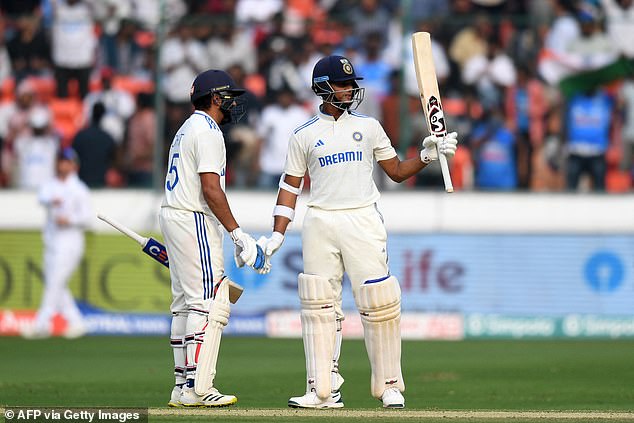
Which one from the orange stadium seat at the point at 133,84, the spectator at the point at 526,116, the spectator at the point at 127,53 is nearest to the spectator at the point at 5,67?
the spectator at the point at 127,53

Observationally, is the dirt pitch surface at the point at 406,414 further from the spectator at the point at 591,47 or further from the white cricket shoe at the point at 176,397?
the spectator at the point at 591,47

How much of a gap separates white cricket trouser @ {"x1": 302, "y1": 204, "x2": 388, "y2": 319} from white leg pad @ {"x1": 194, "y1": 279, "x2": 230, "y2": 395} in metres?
0.56

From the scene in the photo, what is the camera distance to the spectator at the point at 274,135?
16531mm

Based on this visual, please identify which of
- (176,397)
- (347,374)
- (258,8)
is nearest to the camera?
(176,397)

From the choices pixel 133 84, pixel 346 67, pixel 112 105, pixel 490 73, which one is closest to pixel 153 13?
pixel 133 84

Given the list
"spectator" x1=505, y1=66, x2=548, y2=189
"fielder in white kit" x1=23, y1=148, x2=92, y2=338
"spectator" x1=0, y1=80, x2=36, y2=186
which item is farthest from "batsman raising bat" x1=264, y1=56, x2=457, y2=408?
"spectator" x1=0, y1=80, x2=36, y2=186

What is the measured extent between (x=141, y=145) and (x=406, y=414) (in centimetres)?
967

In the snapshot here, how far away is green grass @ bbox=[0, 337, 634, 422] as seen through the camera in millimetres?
9023

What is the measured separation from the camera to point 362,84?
634 inches

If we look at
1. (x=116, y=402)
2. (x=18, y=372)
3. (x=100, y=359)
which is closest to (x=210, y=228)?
(x=116, y=402)

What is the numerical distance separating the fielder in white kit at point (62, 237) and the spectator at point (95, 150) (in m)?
0.71

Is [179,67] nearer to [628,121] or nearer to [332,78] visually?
[628,121]

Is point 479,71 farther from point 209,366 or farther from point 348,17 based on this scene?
point 209,366

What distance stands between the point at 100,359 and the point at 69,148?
4388 millimetres
